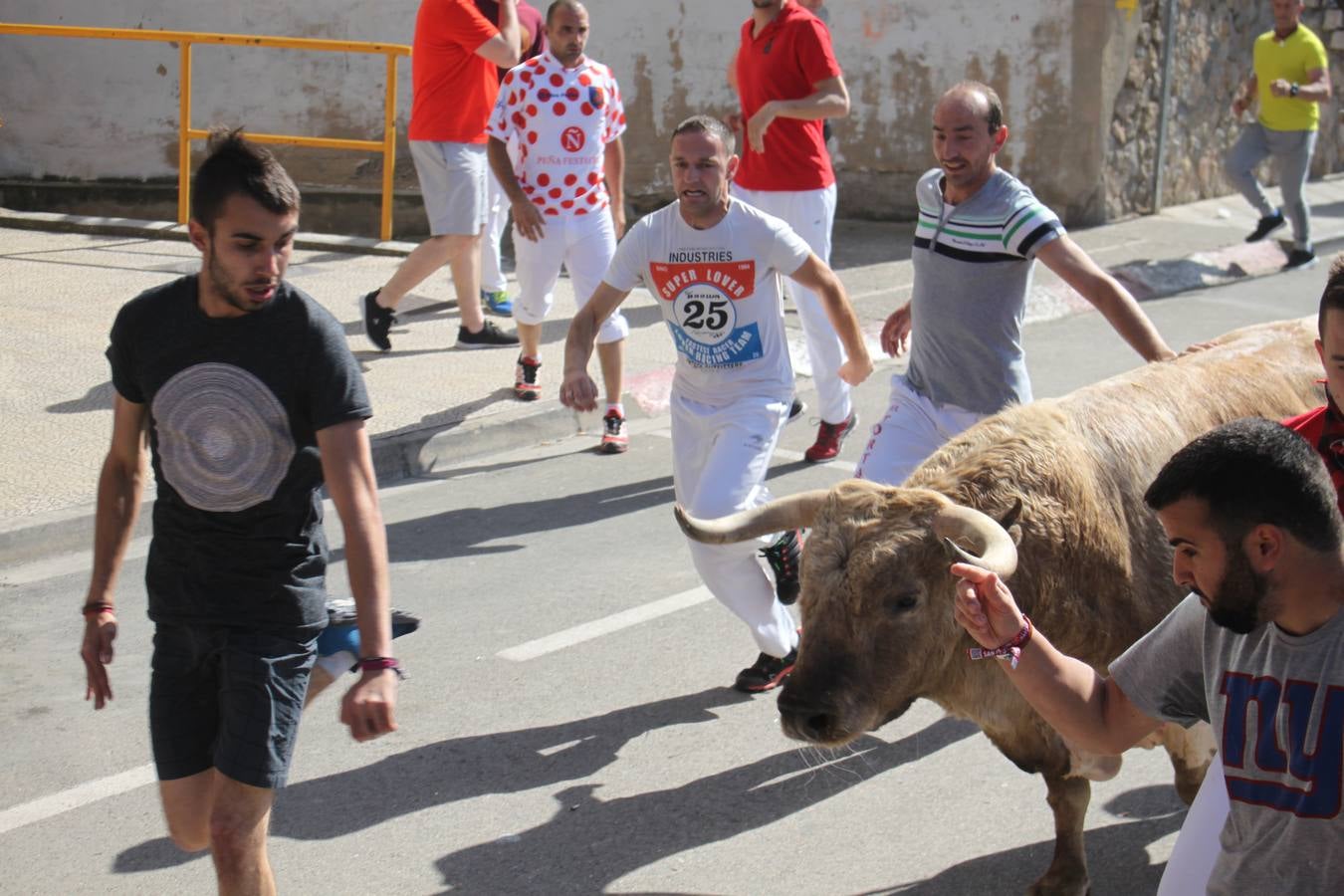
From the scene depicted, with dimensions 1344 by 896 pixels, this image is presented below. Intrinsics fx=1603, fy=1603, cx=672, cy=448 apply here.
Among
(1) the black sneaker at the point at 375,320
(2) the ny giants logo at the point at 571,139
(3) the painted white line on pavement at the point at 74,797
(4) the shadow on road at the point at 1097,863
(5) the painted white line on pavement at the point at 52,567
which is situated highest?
(2) the ny giants logo at the point at 571,139

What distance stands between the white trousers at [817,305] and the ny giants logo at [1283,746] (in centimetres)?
558

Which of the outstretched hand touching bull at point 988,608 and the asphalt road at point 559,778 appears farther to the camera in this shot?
the asphalt road at point 559,778

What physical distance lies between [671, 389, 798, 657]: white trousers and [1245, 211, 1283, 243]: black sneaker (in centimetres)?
1024

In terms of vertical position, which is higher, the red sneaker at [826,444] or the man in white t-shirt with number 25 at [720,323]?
the man in white t-shirt with number 25 at [720,323]

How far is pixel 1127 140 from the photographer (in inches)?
632

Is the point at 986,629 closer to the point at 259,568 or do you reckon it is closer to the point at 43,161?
the point at 259,568

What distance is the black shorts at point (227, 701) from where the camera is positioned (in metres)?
3.56

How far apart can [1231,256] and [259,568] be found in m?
12.5

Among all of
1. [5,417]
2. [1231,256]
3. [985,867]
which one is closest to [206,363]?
[985,867]

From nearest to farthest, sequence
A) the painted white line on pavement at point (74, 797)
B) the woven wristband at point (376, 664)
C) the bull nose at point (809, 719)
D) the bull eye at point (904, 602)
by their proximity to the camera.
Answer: the woven wristband at point (376, 664) < the bull nose at point (809, 719) < the bull eye at point (904, 602) < the painted white line on pavement at point (74, 797)

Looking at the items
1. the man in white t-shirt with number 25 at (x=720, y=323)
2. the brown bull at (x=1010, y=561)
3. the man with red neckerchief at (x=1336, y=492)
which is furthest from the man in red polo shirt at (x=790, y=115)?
the man with red neckerchief at (x=1336, y=492)

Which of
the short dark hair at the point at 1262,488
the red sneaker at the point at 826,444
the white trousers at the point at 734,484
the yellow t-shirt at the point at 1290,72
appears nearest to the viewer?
the short dark hair at the point at 1262,488

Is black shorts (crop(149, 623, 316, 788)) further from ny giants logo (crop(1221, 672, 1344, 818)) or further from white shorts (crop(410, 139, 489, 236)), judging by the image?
white shorts (crop(410, 139, 489, 236))

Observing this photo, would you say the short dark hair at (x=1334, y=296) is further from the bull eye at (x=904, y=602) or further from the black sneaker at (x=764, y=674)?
the black sneaker at (x=764, y=674)
